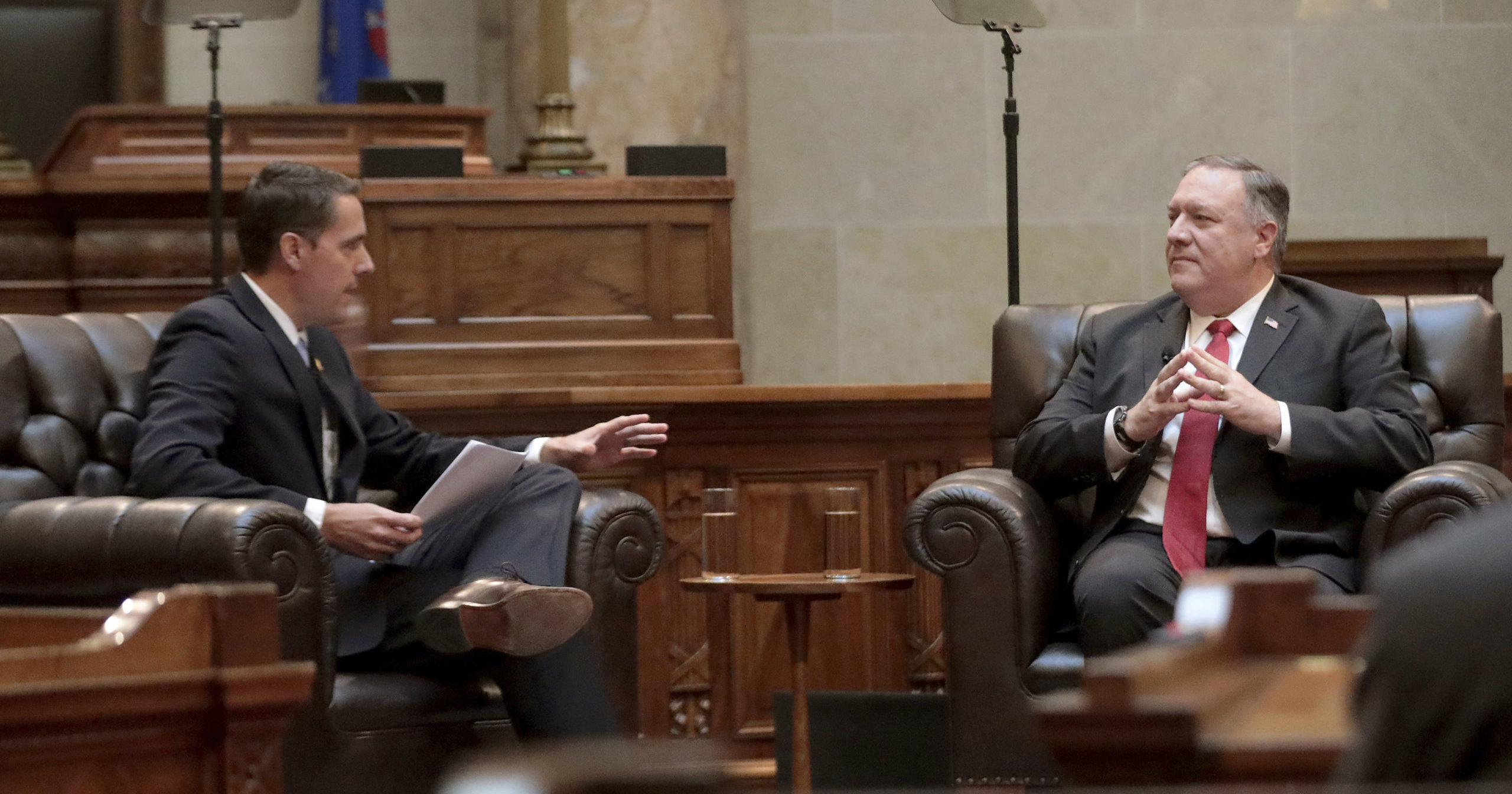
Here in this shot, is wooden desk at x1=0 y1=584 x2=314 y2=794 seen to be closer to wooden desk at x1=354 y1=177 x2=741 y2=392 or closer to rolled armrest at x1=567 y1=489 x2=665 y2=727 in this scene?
rolled armrest at x1=567 y1=489 x2=665 y2=727

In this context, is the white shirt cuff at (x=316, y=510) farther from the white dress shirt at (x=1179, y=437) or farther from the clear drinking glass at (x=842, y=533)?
the white dress shirt at (x=1179, y=437)

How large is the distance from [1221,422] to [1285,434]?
211 millimetres

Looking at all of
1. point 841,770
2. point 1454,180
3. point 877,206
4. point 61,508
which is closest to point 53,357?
point 61,508

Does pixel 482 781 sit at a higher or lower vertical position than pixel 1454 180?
lower

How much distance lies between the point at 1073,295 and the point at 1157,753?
20.3ft

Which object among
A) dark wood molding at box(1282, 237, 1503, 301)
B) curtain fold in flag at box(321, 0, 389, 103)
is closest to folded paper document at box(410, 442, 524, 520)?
dark wood molding at box(1282, 237, 1503, 301)

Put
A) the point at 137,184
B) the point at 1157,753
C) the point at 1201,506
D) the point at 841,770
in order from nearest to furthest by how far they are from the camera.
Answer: the point at 1157,753 < the point at 1201,506 < the point at 841,770 < the point at 137,184

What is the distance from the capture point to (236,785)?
1789 mm

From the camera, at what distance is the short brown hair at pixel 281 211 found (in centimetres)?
355

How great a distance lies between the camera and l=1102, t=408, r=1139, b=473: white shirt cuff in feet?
11.2

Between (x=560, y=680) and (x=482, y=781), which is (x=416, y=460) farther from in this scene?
(x=482, y=781)

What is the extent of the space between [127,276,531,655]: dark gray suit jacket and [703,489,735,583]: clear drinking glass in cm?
50

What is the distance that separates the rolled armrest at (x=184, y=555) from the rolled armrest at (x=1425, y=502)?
169cm

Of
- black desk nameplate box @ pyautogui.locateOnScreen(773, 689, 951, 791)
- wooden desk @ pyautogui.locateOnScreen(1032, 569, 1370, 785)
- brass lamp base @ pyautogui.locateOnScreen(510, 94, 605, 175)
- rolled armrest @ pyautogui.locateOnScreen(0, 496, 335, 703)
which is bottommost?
black desk nameplate box @ pyautogui.locateOnScreen(773, 689, 951, 791)
